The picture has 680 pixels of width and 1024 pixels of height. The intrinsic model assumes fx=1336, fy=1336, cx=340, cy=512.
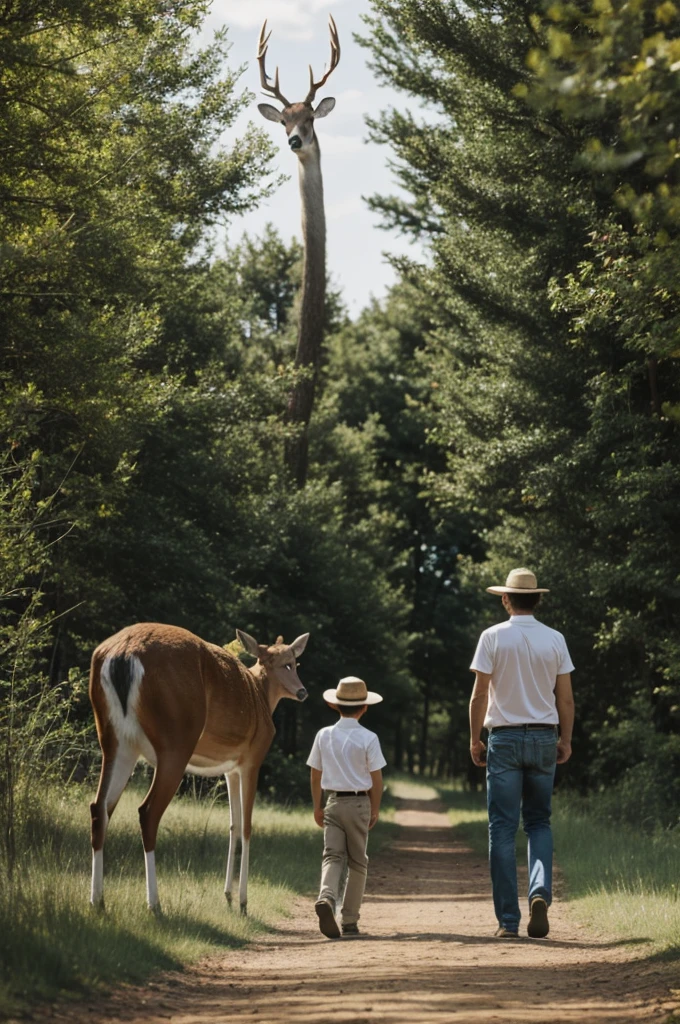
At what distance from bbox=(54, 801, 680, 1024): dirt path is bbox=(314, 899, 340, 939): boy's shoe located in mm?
76

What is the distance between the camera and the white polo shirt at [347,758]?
941cm

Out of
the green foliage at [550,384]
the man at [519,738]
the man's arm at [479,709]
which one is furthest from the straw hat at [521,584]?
the green foliage at [550,384]

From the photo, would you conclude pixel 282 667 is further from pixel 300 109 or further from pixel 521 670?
pixel 300 109

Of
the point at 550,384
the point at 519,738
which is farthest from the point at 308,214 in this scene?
the point at 519,738

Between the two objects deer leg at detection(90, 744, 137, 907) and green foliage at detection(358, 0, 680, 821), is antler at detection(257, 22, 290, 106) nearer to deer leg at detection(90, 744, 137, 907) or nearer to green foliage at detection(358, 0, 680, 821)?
green foliage at detection(358, 0, 680, 821)

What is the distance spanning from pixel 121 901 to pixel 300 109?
2062cm

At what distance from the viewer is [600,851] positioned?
14.9m

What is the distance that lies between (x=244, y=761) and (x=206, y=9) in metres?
9.88

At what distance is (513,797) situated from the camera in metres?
8.85

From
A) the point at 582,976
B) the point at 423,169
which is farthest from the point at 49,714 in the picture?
the point at 423,169

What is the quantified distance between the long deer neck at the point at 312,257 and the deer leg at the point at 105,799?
19106mm

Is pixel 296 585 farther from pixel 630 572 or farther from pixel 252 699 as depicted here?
pixel 252 699

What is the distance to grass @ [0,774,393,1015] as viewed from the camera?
21.6ft

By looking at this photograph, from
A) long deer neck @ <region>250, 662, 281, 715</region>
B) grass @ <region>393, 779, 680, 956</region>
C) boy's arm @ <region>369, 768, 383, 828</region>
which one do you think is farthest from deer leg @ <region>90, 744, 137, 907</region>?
grass @ <region>393, 779, 680, 956</region>
